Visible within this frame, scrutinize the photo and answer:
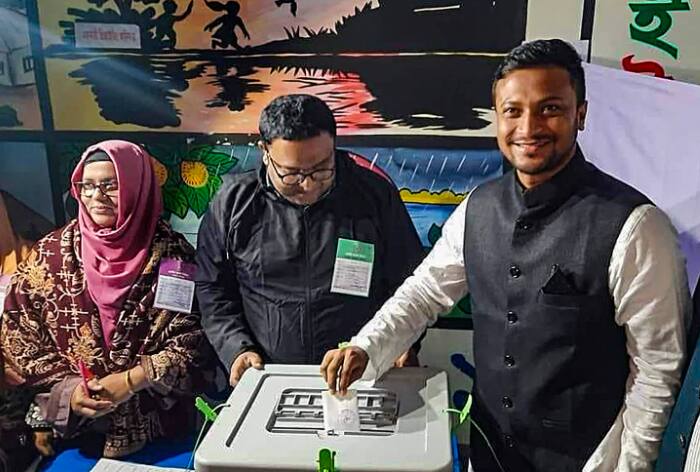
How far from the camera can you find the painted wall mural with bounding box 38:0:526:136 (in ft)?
5.38

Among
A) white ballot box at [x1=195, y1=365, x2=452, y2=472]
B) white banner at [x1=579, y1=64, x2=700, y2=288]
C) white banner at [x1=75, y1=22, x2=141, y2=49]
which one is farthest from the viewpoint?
white banner at [x1=75, y1=22, x2=141, y2=49]

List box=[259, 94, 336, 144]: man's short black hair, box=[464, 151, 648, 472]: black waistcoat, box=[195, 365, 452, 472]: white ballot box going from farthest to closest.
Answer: box=[259, 94, 336, 144]: man's short black hair → box=[464, 151, 648, 472]: black waistcoat → box=[195, 365, 452, 472]: white ballot box

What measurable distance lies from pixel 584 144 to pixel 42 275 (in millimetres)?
1383

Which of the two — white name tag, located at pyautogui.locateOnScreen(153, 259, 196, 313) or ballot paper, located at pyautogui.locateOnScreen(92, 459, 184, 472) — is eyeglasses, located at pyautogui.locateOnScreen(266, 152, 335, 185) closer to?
white name tag, located at pyautogui.locateOnScreen(153, 259, 196, 313)

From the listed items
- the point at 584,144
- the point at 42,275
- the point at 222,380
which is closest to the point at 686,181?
the point at 584,144

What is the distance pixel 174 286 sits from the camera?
1.79 metres

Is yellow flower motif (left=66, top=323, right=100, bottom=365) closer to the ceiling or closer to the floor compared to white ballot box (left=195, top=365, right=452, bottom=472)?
closer to the floor

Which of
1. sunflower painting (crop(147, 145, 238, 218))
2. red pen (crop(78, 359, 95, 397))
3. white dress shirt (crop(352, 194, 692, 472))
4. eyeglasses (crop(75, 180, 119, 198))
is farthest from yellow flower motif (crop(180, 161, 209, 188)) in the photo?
white dress shirt (crop(352, 194, 692, 472))

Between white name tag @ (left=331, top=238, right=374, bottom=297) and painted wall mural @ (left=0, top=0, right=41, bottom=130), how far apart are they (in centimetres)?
86

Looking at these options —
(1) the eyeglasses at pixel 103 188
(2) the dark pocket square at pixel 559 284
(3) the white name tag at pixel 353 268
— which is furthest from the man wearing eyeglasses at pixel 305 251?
(2) the dark pocket square at pixel 559 284

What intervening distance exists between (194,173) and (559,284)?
974 mm

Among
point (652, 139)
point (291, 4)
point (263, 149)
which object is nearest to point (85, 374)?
point (263, 149)

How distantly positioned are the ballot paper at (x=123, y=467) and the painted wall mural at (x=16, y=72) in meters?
0.87

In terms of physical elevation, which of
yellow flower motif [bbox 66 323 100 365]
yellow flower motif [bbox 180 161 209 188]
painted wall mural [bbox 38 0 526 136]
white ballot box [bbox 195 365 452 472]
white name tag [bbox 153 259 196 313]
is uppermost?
painted wall mural [bbox 38 0 526 136]
